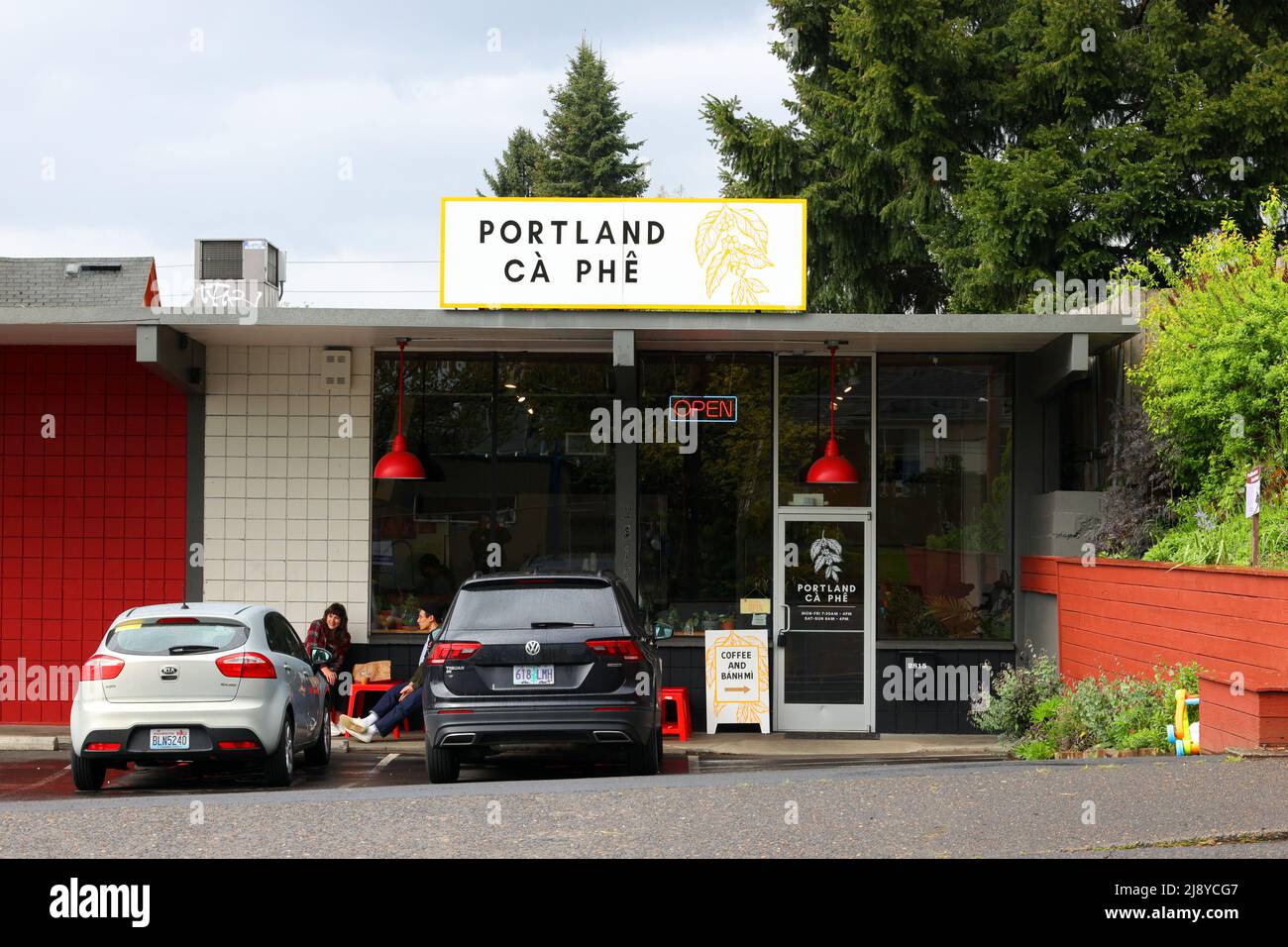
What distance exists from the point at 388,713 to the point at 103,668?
13.0 ft

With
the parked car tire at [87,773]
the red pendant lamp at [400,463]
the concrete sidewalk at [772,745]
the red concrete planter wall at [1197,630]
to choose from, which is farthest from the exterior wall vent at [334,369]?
the red concrete planter wall at [1197,630]

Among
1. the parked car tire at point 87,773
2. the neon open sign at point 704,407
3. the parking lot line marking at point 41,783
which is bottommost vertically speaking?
the parking lot line marking at point 41,783

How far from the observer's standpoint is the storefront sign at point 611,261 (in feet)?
47.5

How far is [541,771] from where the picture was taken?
40.6 ft

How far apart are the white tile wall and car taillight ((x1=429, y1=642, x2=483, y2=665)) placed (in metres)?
5.36

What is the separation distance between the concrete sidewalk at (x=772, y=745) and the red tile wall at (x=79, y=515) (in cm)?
122

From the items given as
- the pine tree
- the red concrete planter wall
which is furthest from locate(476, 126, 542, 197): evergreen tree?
the red concrete planter wall

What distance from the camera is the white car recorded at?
1108cm

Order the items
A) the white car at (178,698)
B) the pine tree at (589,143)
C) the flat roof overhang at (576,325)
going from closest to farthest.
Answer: the white car at (178,698)
the flat roof overhang at (576,325)
the pine tree at (589,143)

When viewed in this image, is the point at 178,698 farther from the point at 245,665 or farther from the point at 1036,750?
the point at 1036,750

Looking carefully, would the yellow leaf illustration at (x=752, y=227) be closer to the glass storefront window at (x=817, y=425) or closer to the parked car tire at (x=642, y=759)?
the glass storefront window at (x=817, y=425)

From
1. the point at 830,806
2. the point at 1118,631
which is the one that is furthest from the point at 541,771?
the point at 1118,631

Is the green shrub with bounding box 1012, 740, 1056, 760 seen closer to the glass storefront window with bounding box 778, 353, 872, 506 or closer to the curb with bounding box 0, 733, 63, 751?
the glass storefront window with bounding box 778, 353, 872, 506


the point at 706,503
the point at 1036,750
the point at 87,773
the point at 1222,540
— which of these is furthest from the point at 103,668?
the point at 1222,540
